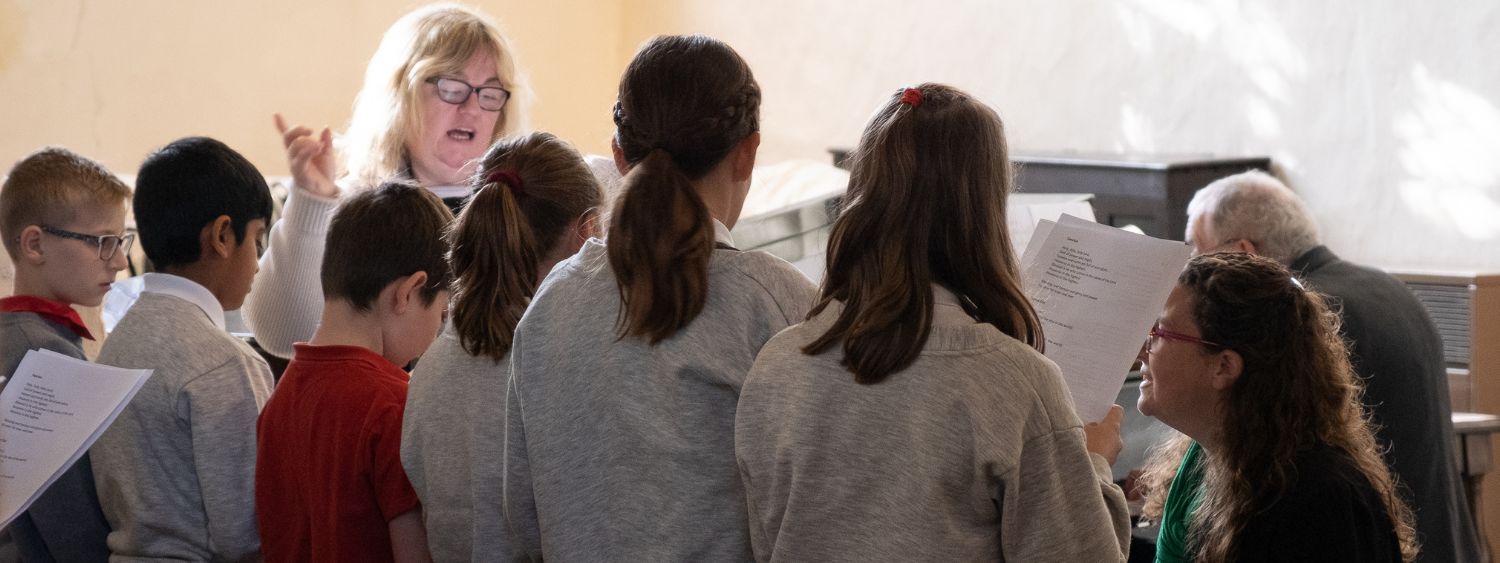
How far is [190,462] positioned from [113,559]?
0.19 m

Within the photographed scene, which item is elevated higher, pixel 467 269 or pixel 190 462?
pixel 467 269

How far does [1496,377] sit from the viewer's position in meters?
4.27

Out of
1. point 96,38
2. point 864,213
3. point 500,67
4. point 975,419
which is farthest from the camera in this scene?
point 96,38

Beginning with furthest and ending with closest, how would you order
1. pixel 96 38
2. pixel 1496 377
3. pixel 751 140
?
pixel 96 38
pixel 1496 377
pixel 751 140

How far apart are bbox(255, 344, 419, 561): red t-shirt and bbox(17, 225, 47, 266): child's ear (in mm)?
636

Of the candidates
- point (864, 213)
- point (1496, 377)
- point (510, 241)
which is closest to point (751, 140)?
point (864, 213)

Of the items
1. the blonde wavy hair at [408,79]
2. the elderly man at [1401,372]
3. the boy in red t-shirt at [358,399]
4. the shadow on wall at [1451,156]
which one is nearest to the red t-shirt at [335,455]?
the boy in red t-shirt at [358,399]

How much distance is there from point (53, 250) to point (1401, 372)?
9.32 feet

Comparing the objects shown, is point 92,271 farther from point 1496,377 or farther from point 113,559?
point 1496,377

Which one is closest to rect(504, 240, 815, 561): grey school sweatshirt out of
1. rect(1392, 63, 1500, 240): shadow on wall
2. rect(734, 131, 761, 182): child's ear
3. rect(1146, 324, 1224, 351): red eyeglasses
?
rect(734, 131, 761, 182): child's ear

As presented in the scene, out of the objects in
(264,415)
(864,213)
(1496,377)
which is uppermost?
(864,213)

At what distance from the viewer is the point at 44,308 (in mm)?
2375

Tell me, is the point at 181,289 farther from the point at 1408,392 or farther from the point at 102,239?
the point at 1408,392

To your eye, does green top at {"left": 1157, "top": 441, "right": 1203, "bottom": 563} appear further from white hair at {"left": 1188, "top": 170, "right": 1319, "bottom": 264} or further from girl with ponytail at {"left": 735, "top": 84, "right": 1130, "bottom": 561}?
white hair at {"left": 1188, "top": 170, "right": 1319, "bottom": 264}
